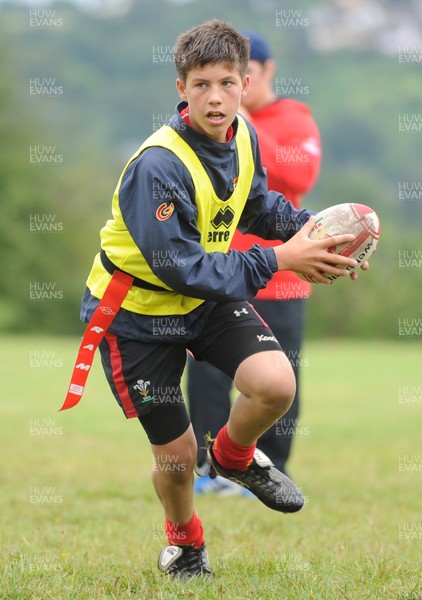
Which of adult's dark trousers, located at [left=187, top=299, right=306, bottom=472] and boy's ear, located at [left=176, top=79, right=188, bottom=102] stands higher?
boy's ear, located at [left=176, top=79, right=188, bottom=102]

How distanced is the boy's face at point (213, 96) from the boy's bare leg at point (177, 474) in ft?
4.65

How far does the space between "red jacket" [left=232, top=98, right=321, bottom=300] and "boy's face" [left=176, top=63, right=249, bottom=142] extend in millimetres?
2652

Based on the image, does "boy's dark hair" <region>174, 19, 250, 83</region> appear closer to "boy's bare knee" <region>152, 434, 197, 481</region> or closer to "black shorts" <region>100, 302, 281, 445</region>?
"black shorts" <region>100, 302, 281, 445</region>

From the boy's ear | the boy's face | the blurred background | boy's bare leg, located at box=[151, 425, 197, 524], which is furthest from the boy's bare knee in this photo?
the blurred background

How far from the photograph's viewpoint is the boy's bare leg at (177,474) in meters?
4.49

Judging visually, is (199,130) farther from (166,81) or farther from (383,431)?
(166,81)

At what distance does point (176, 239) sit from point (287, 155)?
10.6 feet

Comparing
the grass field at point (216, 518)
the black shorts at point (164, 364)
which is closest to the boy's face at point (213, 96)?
the black shorts at point (164, 364)

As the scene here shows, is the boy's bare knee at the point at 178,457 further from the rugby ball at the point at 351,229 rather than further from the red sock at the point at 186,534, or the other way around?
A: the rugby ball at the point at 351,229

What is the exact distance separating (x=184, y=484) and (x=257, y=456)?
37 cm

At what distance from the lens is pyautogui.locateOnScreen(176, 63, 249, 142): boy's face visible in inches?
164

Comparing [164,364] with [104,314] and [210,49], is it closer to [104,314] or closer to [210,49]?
[104,314]

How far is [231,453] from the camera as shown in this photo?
4496 millimetres

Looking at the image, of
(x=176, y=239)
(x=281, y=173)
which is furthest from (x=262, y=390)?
(x=281, y=173)
